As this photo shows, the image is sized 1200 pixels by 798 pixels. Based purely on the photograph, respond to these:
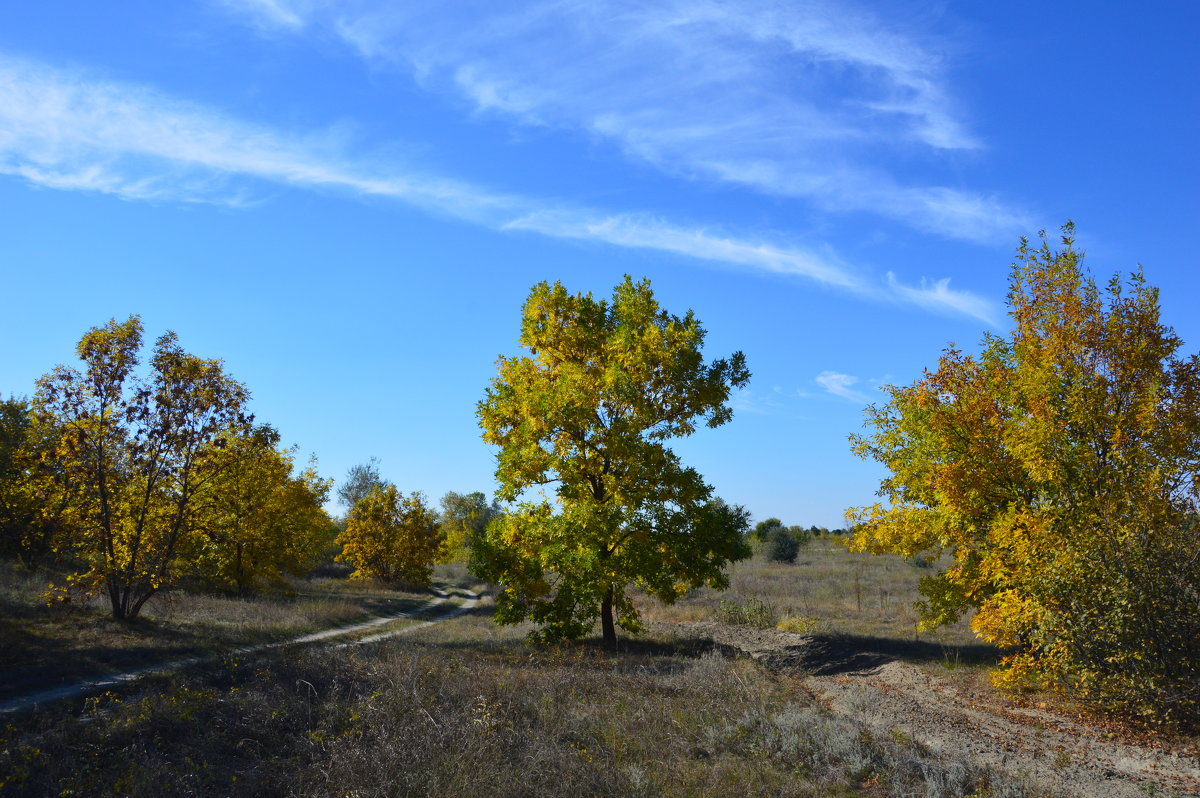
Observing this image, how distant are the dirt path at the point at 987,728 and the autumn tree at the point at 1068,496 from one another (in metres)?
0.76

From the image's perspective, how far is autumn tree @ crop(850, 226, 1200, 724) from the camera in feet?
39.3

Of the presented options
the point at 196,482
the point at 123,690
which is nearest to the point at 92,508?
the point at 196,482

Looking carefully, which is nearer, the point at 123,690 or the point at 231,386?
the point at 123,690

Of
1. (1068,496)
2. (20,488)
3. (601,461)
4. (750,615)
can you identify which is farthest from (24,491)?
(1068,496)

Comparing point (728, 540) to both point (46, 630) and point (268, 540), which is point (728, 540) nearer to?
point (46, 630)

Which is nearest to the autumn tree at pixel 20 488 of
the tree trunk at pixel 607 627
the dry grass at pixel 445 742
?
the dry grass at pixel 445 742

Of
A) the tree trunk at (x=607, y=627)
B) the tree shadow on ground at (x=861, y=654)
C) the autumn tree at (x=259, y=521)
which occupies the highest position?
the autumn tree at (x=259, y=521)

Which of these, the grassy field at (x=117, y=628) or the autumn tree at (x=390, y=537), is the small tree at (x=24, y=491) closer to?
the grassy field at (x=117, y=628)

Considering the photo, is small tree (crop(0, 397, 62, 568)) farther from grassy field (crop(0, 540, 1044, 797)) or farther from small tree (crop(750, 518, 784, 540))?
small tree (crop(750, 518, 784, 540))

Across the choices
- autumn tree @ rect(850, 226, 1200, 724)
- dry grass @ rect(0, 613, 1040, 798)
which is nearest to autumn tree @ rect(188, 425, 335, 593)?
dry grass @ rect(0, 613, 1040, 798)

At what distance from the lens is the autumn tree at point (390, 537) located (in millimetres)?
44188

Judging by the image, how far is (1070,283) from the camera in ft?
51.3

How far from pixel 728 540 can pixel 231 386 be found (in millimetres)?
15079

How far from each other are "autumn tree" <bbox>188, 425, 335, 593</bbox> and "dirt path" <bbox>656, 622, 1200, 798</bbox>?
676 inches
